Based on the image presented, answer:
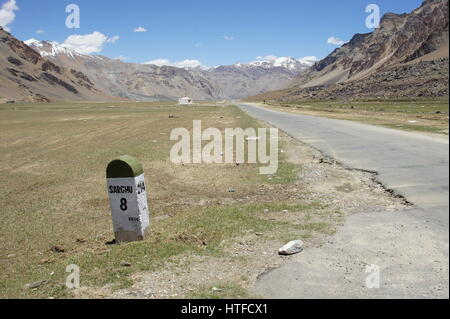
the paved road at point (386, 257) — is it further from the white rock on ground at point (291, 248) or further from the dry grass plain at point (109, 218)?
the dry grass plain at point (109, 218)

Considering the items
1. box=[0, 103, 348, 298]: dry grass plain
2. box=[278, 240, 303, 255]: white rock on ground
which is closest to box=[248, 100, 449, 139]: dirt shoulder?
box=[278, 240, 303, 255]: white rock on ground

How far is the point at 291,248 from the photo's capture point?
6.10 meters

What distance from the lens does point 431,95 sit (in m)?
76.2

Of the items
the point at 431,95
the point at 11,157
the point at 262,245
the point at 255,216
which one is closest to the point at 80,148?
the point at 11,157

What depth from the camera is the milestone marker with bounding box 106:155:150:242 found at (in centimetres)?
713

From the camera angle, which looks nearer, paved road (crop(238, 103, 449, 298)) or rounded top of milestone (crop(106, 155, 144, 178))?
paved road (crop(238, 103, 449, 298))

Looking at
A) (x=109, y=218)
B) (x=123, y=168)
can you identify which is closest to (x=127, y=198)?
(x=123, y=168)

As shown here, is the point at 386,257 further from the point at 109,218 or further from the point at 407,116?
the point at 407,116

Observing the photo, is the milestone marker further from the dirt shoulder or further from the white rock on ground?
the dirt shoulder

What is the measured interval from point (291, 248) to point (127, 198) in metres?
3.20

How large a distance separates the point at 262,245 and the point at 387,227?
2.30 metres

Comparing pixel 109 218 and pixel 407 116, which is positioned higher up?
pixel 407 116

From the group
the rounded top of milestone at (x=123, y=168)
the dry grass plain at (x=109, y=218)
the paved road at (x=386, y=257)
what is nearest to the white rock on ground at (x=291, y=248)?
the paved road at (x=386, y=257)
